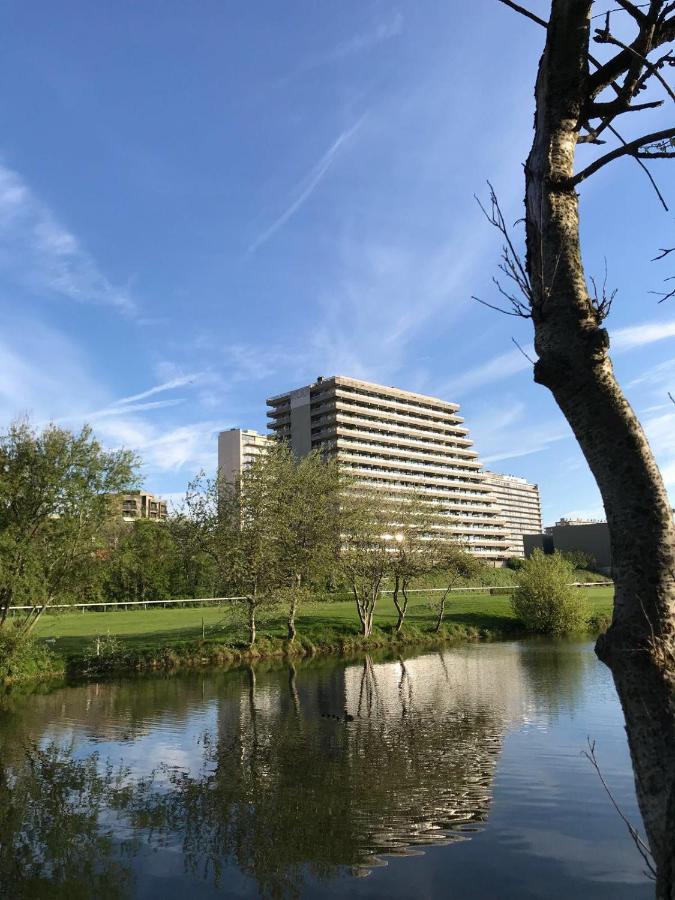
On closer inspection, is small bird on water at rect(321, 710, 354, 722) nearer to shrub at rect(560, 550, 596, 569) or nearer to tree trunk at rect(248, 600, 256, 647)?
tree trunk at rect(248, 600, 256, 647)

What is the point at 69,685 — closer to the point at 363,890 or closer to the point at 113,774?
the point at 113,774

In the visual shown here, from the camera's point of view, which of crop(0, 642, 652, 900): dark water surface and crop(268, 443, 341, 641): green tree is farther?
crop(268, 443, 341, 641): green tree

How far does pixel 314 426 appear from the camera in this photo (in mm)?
172500

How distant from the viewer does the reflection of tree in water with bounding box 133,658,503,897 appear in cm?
1052

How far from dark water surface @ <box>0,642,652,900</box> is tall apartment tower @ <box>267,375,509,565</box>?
436 feet

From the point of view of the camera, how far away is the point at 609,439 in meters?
3.58

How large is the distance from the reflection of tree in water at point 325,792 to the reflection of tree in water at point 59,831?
1185 mm

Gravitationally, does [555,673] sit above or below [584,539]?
below

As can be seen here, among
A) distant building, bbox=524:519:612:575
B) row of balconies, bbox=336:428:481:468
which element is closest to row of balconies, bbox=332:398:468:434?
row of balconies, bbox=336:428:481:468

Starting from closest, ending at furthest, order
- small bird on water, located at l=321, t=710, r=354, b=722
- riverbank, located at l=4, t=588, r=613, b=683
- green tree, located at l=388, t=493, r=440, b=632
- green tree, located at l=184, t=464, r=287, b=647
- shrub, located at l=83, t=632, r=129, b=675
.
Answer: small bird on water, located at l=321, t=710, r=354, b=722 < shrub, located at l=83, t=632, r=129, b=675 < riverbank, located at l=4, t=588, r=613, b=683 < green tree, located at l=184, t=464, r=287, b=647 < green tree, located at l=388, t=493, r=440, b=632

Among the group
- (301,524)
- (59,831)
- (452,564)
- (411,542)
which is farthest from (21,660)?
(452,564)

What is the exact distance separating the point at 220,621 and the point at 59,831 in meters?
31.9

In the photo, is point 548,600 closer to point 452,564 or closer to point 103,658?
point 452,564

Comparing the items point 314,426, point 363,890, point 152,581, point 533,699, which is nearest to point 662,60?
point 363,890
